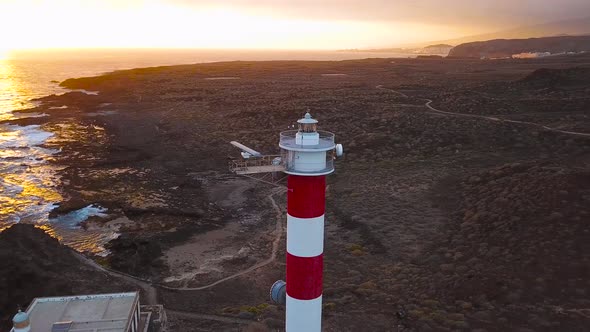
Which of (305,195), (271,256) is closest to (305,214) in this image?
(305,195)

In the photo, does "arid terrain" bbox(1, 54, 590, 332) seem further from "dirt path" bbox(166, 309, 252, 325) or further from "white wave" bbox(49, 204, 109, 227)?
"white wave" bbox(49, 204, 109, 227)

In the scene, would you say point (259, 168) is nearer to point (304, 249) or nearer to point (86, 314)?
point (304, 249)

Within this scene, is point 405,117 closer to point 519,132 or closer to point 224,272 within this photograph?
point 519,132

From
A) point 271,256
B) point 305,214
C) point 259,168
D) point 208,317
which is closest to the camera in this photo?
point 305,214

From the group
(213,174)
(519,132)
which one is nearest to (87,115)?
(213,174)

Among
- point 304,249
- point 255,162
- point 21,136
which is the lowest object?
point 21,136

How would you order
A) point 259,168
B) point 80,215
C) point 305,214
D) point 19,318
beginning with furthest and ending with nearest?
point 80,215 → point 19,318 → point 259,168 → point 305,214

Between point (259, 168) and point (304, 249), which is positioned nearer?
point (304, 249)
